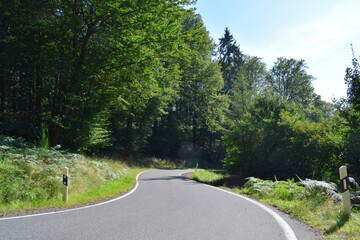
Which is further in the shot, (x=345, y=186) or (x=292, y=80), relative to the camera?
(x=292, y=80)

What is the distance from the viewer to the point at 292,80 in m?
51.3

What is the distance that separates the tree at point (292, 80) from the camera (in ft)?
166

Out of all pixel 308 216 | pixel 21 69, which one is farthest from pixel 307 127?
pixel 21 69

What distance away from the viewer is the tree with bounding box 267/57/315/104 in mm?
50500

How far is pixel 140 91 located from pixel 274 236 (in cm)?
1365

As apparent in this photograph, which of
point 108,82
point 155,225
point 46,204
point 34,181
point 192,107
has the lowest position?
point 155,225

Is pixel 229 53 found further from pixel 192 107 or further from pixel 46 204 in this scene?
pixel 46 204

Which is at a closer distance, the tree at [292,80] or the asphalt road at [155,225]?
the asphalt road at [155,225]

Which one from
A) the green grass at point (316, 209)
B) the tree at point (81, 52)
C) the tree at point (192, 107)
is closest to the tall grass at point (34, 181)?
the tree at point (81, 52)

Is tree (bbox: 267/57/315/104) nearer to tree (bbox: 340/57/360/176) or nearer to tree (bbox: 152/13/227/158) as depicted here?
tree (bbox: 152/13/227/158)

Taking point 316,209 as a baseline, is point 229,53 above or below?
above

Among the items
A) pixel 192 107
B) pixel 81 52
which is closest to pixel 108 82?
pixel 81 52

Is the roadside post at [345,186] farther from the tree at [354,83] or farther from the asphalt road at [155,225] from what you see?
the tree at [354,83]

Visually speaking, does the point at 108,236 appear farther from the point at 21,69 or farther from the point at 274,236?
the point at 21,69
